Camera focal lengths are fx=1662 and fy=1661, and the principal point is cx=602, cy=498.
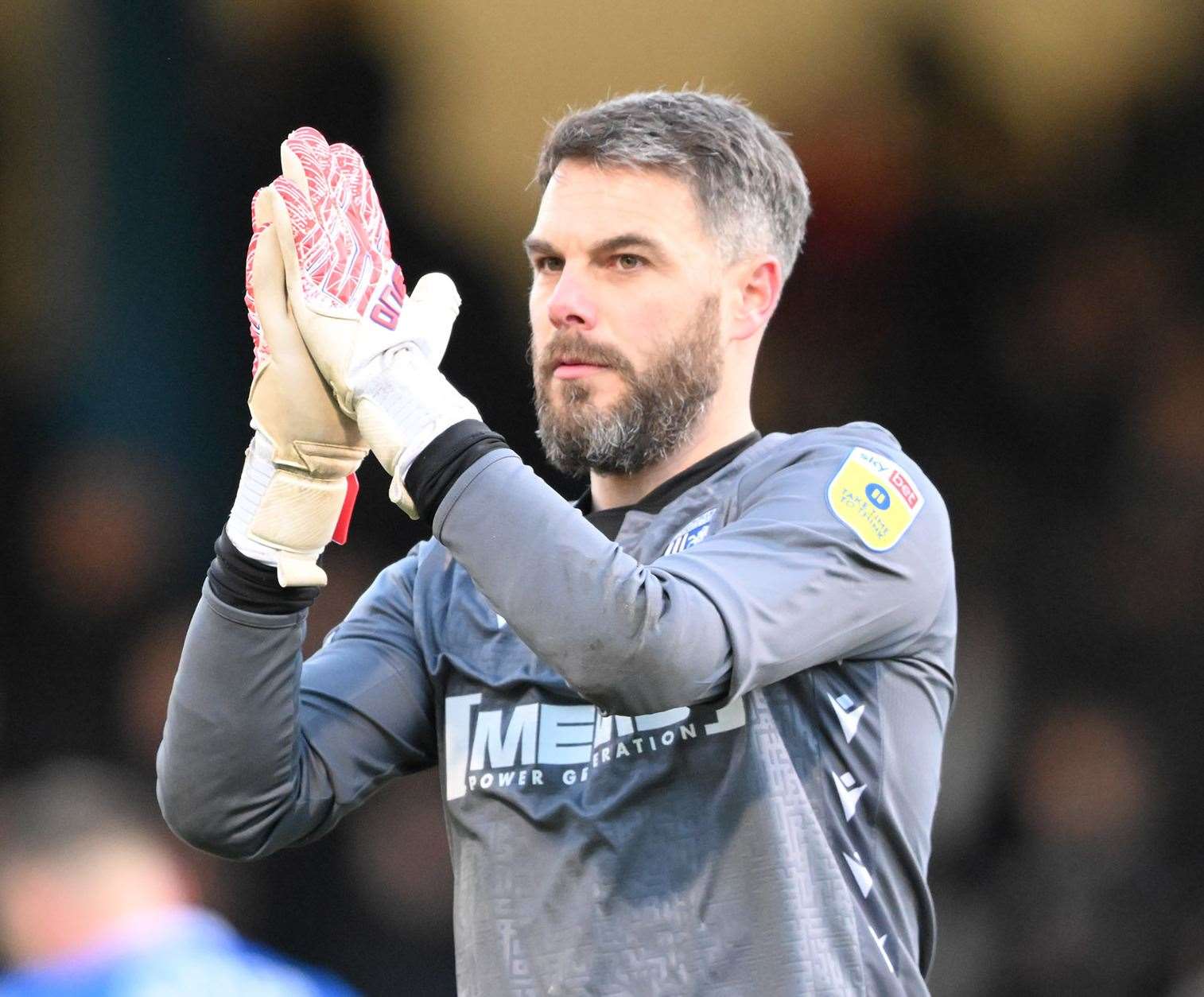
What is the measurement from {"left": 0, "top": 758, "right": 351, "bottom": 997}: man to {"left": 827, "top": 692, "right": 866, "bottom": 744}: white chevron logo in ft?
5.69

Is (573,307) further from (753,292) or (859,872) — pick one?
(859,872)

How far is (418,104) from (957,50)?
3.46 feet

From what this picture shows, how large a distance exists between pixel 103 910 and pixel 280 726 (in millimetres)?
1556

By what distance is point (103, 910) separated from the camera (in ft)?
9.53

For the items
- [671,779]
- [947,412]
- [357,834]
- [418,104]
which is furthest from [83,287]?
[671,779]

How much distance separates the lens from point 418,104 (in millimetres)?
3266

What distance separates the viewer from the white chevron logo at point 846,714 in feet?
4.91

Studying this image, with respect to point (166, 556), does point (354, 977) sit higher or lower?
lower

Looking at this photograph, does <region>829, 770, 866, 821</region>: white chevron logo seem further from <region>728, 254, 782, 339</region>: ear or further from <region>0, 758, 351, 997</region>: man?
<region>0, 758, 351, 997</region>: man

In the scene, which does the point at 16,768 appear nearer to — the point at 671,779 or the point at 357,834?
the point at 357,834

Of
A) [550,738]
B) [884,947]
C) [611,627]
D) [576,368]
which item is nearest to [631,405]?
[576,368]

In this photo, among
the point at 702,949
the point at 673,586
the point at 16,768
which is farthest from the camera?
the point at 16,768

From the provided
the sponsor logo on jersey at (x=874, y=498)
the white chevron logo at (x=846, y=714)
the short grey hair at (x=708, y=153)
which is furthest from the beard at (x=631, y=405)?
the white chevron logo at (x=846, y=714)

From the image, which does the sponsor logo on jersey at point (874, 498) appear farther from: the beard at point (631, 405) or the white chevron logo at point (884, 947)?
the white chevron logo at point (884, 947)
